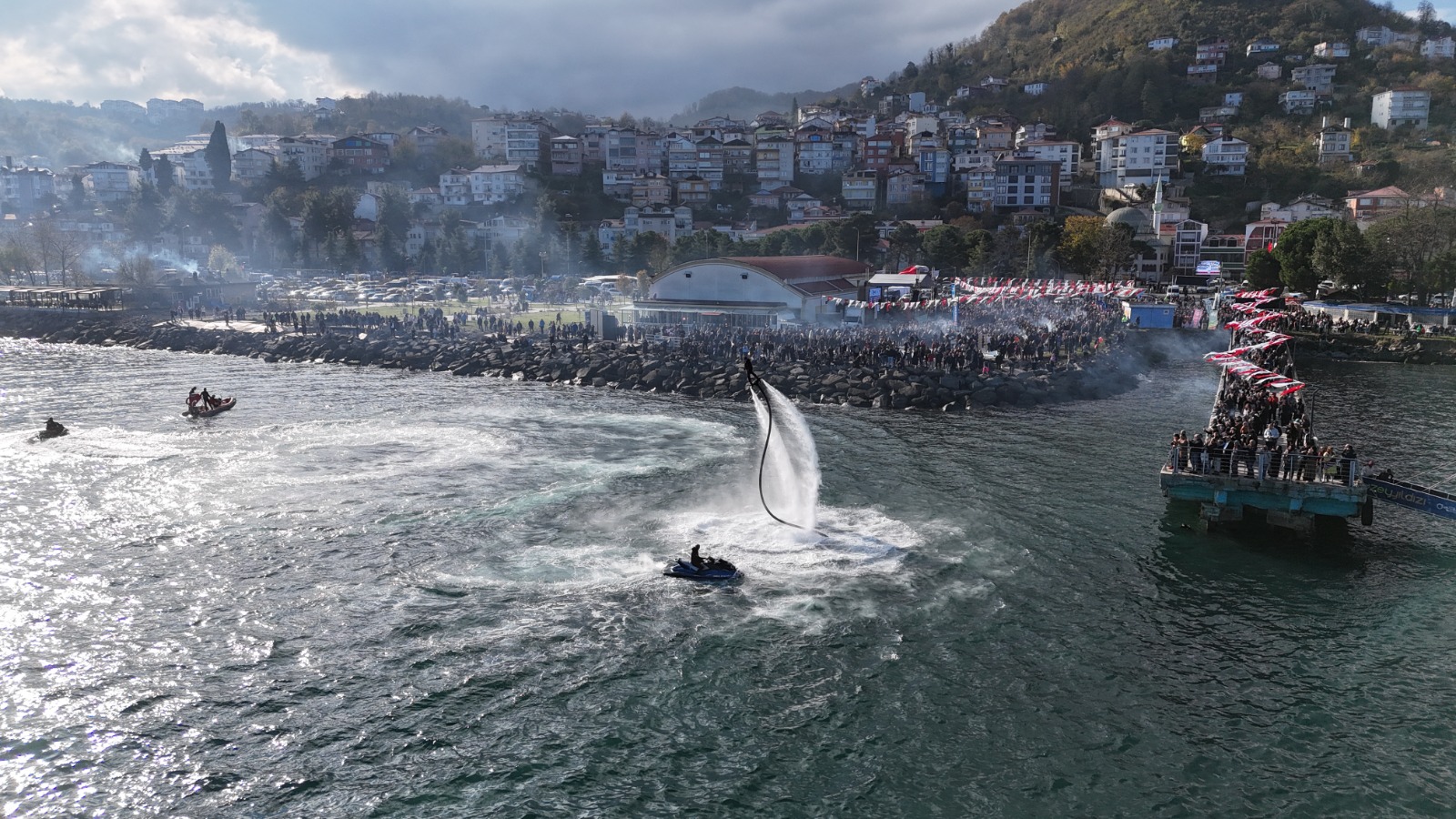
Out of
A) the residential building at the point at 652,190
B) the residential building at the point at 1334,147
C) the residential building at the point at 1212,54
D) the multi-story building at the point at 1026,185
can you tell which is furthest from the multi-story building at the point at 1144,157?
the residential building at the point at 652,190

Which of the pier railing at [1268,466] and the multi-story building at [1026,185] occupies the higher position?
the multi-story building at [1026,185]

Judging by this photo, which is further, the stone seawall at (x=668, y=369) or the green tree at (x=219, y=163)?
the green tree at (x=219, y=163)

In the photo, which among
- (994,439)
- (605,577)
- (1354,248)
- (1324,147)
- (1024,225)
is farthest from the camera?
(1324,147)

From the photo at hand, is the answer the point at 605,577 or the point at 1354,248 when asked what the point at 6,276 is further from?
the point at 1354,248

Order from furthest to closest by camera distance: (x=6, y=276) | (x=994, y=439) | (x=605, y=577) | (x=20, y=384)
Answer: (x=6, y=276), (x=20, y=384), (x=994, y=439), (x=605, y=577)

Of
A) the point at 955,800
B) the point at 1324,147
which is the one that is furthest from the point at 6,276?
the point at 1324,147

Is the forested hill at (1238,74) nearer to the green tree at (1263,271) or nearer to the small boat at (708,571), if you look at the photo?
the green tree at (1263,271)

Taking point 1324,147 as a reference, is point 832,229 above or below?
below

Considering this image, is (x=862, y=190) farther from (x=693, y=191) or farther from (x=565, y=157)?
(x=565, y=157)
